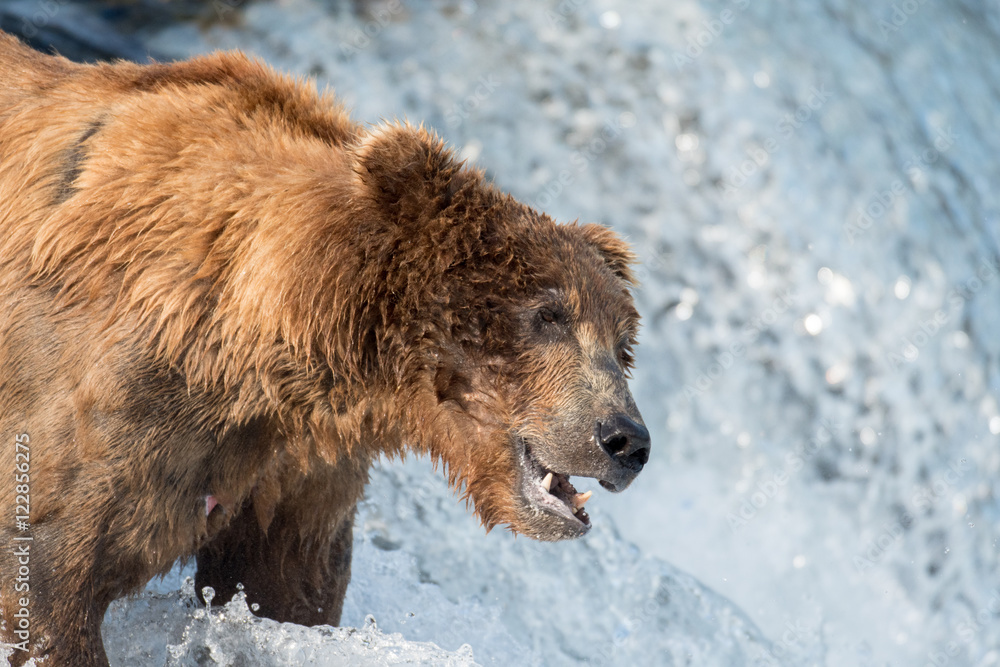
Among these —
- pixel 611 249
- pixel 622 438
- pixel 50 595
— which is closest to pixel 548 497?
pixel 622 438

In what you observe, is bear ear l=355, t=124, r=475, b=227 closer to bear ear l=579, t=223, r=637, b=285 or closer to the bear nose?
bear ear l=579, t=223, r=637, b=285

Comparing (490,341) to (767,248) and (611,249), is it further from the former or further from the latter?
(767,248)

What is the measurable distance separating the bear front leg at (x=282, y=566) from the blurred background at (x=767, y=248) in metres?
3.17

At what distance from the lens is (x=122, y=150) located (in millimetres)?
3373

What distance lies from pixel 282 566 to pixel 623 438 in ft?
4.62

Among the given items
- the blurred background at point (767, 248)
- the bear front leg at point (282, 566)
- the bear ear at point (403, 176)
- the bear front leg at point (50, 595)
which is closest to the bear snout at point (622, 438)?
the bear ear at point (403, 176)

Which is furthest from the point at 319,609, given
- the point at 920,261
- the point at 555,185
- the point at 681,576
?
the point at 920,261

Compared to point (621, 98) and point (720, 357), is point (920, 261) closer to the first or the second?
point (720, 357)

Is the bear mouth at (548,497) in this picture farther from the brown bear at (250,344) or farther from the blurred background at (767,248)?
the blurred background at (767,248)

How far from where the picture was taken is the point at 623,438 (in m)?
3.09

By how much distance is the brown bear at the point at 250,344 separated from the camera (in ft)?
10.2

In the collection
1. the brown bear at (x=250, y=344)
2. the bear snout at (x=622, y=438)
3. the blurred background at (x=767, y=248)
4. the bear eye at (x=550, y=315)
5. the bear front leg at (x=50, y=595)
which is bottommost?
the blurred background at (x=767, y=248)

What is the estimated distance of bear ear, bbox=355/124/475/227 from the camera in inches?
126

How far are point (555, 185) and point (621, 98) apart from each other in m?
0.77
